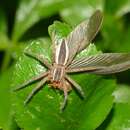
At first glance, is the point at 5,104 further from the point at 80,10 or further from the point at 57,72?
the point at 80,10

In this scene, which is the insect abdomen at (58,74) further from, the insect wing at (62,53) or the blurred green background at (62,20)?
the blurred green background at (62,20)

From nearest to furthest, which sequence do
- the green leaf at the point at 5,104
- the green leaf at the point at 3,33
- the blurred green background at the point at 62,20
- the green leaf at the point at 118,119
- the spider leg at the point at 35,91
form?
the spider leg at the point at 35,91, the green leaf at the point at 118,119, the green leaf at the point at 5,104, the blurred green background at the point at 62,20, the green leaf at the point at 3,33

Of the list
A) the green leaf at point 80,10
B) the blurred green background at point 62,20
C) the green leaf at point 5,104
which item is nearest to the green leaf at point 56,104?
the green leaf at point 5,104

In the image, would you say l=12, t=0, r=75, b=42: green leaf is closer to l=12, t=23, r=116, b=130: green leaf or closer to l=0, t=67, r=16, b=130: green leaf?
l=0, t=67, r=16, b=130: green leaf

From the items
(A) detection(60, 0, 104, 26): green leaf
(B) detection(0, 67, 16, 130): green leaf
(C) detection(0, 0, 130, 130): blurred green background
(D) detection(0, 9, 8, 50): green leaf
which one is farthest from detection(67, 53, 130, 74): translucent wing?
(D) detection(0, 9, 8, 50): green leaf

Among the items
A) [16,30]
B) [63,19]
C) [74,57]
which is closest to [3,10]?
[16,30]

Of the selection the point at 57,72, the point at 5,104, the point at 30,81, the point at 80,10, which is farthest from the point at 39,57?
the point at 80,10
